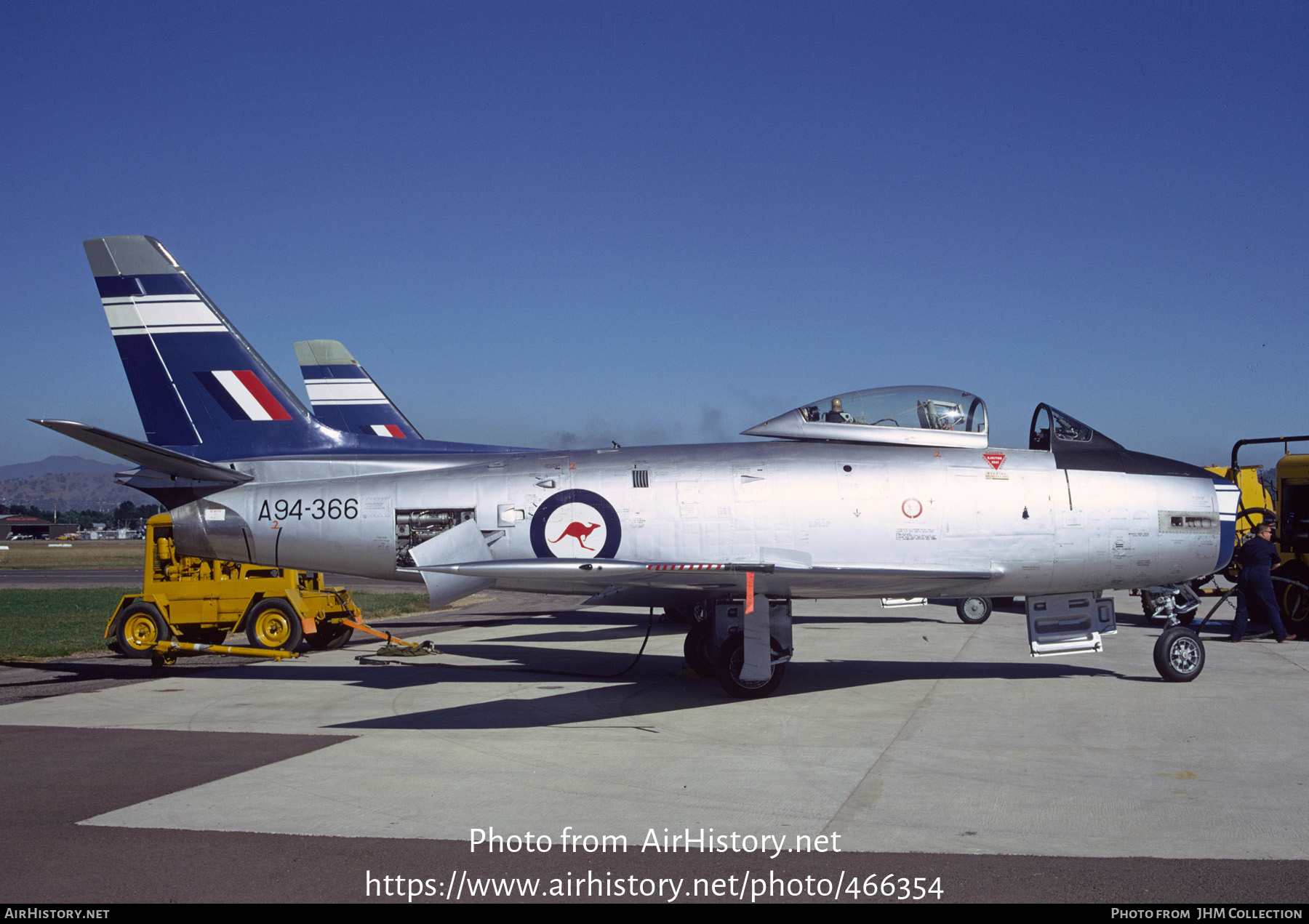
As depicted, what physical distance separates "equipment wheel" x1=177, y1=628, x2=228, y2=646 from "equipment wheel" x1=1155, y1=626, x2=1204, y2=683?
13.0 metres

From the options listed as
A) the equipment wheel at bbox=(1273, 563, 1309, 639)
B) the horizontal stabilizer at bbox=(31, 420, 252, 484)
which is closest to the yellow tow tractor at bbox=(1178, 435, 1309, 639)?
the equipment wheel at bbox=(1273, 563, 1309, 639)

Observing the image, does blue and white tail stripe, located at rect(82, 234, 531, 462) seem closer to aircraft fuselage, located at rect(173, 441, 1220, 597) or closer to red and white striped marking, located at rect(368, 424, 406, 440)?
aircraft fuselage, located at rect(173, 441, 1220, 597)

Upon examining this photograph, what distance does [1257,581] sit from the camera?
47.5 feet

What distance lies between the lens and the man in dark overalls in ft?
47.0

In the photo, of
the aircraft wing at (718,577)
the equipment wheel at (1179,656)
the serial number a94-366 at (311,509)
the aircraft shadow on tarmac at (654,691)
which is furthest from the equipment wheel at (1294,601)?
the serial number a94-366 at (311,509)

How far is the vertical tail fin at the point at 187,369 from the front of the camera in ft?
40.3

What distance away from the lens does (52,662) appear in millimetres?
14422

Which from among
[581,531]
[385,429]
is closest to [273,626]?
[581,531]

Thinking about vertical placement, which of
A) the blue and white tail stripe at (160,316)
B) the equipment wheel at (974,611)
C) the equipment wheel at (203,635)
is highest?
the blue and white tail stripe at (160,316)

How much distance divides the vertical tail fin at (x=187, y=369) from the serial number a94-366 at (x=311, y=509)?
2.92ft

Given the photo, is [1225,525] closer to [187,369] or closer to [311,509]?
[311,509]

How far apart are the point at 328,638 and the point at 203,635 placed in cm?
186

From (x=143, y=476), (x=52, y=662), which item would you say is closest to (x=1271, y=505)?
(x=143, y=476)

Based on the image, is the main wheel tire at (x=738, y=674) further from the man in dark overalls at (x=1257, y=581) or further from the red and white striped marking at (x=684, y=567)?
the man in dark overalls at (x=1257, y=581)
